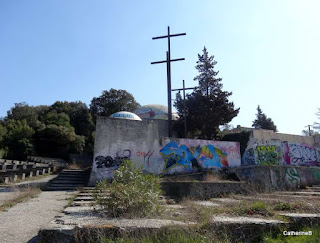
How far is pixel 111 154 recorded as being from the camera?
12508 millimetres

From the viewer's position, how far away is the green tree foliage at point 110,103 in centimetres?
4006

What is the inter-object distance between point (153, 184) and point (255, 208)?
184 cm

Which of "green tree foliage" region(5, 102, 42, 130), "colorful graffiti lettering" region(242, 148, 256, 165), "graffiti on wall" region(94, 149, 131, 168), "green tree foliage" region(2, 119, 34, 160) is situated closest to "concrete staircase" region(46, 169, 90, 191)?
A: "graffiti on wall" region(94, 149, 131, 168)

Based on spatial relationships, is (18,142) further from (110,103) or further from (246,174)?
A: (246,174)

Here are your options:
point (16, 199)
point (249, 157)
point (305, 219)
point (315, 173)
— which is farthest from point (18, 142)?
point (305, 219)

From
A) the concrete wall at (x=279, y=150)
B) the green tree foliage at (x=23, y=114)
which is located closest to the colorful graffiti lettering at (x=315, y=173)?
the concrete wall at (x=279, y=150)

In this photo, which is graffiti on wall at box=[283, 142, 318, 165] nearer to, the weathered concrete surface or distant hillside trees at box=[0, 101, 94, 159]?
the weathered concrete surface

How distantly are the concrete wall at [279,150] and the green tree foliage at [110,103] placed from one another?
25.6 meters

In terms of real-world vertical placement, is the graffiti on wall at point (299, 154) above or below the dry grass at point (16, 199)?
above

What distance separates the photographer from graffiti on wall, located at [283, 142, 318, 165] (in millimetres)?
19808

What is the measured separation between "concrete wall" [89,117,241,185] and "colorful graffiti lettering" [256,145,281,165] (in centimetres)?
405

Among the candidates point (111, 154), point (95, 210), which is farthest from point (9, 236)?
point (111, 154)

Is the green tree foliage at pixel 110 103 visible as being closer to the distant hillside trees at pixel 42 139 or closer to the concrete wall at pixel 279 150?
the distant hillside trees at pixel 42 139

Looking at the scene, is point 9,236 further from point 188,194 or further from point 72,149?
point 72,149
